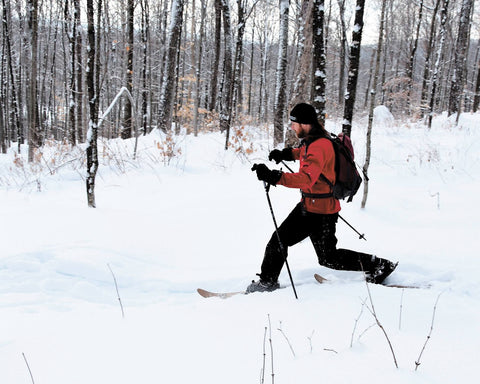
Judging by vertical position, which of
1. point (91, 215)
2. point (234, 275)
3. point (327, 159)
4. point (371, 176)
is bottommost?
point (234, 275)

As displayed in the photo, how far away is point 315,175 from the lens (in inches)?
108

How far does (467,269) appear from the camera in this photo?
3.59m

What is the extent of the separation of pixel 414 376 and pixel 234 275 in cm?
231

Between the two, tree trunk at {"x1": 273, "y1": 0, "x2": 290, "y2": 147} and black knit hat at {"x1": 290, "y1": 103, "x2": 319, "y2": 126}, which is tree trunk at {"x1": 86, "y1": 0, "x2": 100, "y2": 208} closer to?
black knit hat at {"x1": 290, "y1": 103, "x2": 319, "y2": 126}

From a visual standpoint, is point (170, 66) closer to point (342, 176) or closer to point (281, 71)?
point (281, 71)

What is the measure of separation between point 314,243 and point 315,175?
30.9 inches

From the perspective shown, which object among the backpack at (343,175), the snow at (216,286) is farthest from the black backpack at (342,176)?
the snow at (216,286)

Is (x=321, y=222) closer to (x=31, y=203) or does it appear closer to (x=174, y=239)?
(x=174, y=239)

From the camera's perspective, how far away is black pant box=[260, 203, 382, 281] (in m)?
3.10

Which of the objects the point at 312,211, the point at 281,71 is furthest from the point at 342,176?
the point at 281,71

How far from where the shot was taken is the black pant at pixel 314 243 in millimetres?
3101

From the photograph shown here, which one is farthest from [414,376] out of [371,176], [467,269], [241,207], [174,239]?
[371,176]

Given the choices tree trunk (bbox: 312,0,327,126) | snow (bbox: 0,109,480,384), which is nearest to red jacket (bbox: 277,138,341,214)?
snow (bbox: 0,109,480,384)

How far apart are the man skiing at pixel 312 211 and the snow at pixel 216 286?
0.26m
